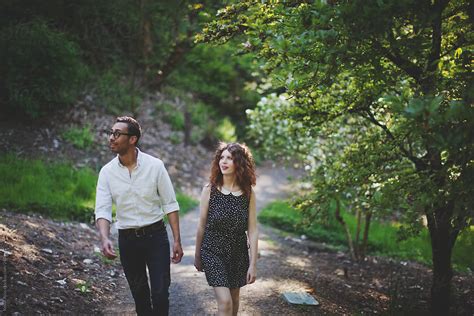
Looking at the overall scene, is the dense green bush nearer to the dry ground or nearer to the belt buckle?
the dry ground

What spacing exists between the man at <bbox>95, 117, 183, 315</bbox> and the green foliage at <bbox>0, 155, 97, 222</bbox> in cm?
437

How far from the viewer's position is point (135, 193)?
4078mm

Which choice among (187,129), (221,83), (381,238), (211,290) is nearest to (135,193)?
(211,290)

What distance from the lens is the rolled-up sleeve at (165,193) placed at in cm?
415

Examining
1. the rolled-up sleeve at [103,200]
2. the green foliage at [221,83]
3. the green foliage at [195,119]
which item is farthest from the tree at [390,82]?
the green foliage at [221,83]

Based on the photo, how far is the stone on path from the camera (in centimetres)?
609

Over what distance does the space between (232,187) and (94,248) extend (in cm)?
369

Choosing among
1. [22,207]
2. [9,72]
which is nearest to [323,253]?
[22,207]

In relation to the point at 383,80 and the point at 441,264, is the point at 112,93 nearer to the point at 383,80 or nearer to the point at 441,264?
the point at 441,264

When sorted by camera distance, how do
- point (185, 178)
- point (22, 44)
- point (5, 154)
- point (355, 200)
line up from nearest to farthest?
point (355, 200) < point (5, 154) < point (22, 44) < point (185, 178)

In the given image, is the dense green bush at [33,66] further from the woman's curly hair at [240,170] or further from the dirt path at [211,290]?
the woman's curly hair at [240,170]

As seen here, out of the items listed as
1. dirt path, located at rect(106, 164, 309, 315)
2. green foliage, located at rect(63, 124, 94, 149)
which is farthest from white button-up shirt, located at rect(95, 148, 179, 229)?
green foliage, located at rect(63, 124, 94, 149)

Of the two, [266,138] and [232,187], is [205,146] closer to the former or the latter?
[266,138]

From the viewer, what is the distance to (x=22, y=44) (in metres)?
9.90
